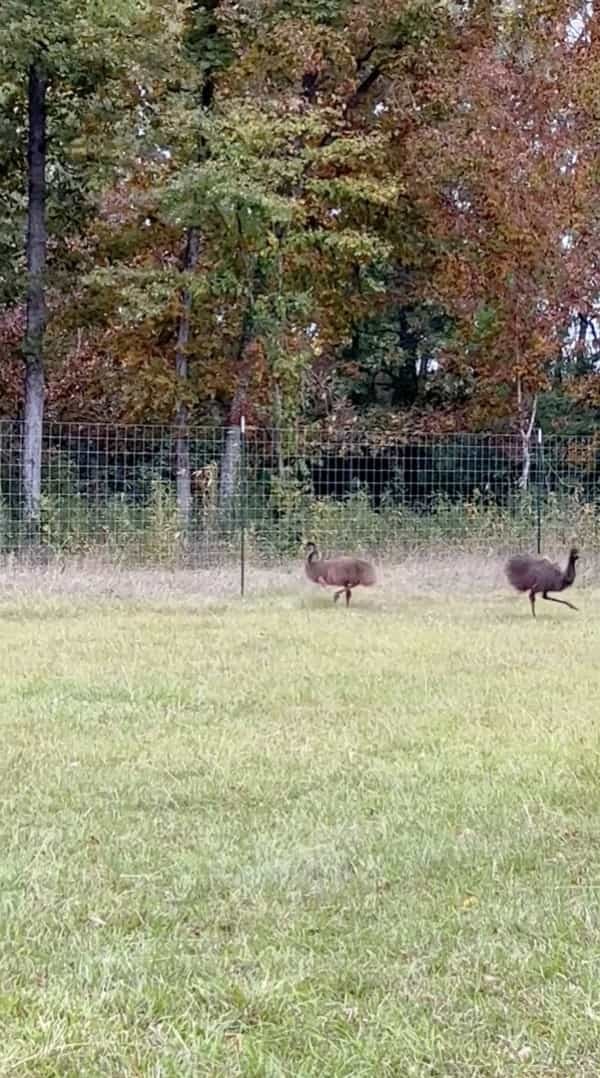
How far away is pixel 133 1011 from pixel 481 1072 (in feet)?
2.36

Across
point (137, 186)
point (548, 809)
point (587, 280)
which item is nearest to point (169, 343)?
point (137, 186)

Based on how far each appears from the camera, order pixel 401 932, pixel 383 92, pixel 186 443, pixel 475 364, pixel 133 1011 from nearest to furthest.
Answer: pixel 133 1011 → pixel 401 932 → pixel 186 443 → pixel 383 92 → pixel 475 364

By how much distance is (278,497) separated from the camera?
1308 cm

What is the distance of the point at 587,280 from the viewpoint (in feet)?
52.3

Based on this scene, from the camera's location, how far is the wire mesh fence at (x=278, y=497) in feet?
39.9

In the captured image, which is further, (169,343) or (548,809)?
(169,343)

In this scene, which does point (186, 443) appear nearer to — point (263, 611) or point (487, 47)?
point (263, 611)

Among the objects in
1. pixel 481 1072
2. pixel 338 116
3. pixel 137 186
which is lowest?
pixel 481 1072

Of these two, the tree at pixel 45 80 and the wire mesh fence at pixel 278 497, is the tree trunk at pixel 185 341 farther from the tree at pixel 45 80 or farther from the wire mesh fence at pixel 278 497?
the tree at pixel 45 80

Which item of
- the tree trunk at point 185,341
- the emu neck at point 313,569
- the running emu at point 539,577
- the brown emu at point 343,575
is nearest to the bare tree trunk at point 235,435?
the tree trunk at point 185,341

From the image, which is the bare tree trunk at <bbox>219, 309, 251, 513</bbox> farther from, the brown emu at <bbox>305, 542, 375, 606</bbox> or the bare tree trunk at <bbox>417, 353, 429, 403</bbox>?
the bare tree trunk at <bbox>417, 353, 429, 403</bbox>

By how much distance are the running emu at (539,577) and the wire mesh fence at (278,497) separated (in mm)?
3248

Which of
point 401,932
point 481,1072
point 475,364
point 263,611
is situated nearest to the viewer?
point 481,1072

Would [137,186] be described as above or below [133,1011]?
above
